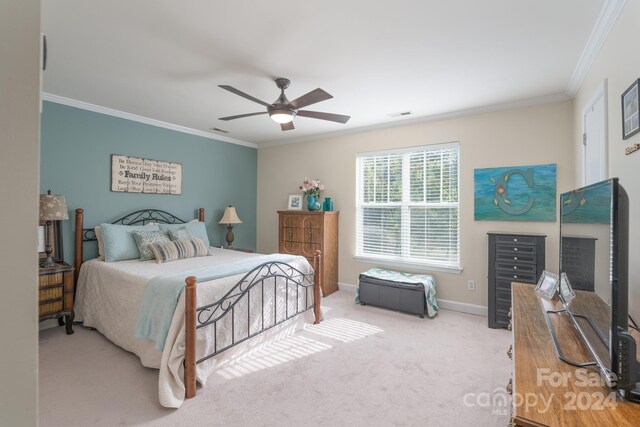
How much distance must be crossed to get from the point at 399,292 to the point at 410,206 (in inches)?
48.3

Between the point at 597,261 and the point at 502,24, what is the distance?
5.60 feet

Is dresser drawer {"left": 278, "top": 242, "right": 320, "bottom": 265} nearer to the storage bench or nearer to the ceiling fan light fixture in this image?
the storage bench

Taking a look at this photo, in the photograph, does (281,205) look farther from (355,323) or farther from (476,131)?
(476,131)

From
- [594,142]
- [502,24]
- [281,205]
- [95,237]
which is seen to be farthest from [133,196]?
[594,142]

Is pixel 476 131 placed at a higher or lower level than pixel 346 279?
higher

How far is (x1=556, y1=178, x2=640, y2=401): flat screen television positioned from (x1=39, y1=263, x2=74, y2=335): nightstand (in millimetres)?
4057

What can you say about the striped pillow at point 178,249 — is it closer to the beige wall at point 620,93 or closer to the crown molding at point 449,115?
the crown molding at point 449,115

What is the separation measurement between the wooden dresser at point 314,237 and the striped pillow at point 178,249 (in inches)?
52.8

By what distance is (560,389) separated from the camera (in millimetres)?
976

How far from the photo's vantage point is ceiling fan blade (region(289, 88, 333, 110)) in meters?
2.37

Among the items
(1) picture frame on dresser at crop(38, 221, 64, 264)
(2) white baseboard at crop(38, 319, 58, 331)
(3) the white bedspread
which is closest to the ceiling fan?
(3) the white bedspread

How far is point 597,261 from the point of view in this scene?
1.16 metres

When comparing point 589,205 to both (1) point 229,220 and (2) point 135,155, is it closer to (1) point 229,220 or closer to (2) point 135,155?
(1) point 229,220

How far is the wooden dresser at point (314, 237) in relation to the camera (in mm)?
4535
